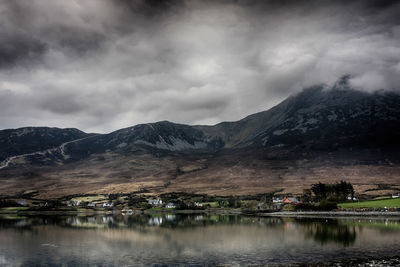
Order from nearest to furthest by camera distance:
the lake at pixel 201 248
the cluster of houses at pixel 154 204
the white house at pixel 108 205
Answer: the lake at pixel 201 248, the cluster of houses at pixel 154 204, the white house at pixel 108 205

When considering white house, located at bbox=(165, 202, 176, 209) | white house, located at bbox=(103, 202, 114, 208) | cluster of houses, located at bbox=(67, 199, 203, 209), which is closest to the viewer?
white house, located at bbox=(165, 202, 176, 209)

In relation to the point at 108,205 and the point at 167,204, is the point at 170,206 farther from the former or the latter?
the point at 108,205

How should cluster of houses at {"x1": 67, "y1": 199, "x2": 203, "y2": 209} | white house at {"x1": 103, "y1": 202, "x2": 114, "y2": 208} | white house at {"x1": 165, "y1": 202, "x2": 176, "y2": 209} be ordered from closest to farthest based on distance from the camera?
white house at {"x1": 165, "y1": 202, "x2": 176, "y2": 209} < cluster of houses at {"x1": 67, "y1": 199, "x2": 203, "y2": 209} < white house at {"x1": 103, "y1": 202, "x2": 114, "y2": 208}

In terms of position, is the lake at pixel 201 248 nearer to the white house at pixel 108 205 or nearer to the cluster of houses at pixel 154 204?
the cluster of houses at pixel 154 204

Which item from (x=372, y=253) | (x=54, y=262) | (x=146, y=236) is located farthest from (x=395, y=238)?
(x=54, y=262)

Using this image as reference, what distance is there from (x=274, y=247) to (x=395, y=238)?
18244mm

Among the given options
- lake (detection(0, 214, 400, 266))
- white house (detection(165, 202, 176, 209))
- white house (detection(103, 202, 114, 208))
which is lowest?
white house (detection(165, 202, 176, 209))

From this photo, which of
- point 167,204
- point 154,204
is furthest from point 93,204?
point 167,204

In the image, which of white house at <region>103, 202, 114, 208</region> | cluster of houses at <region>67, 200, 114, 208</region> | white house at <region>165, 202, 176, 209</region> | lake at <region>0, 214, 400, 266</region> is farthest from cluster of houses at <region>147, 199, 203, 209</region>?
lake at <region>0, 214, 400, 266</region>

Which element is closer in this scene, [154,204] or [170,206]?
[170,206]

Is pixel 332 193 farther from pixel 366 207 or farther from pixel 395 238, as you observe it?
pixel 395 238

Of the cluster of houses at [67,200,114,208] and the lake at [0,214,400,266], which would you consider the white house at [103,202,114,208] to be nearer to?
the cluster of houses at [67,200,114,208]

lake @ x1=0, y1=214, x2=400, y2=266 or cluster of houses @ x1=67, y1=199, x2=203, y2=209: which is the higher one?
lake @ x1=0, y1=214, x2=400, y2=266

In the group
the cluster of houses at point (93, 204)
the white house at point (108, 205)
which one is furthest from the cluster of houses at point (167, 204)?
the cluster of houses at point (93, 204)
